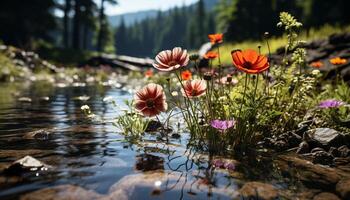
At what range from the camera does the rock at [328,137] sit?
3654 millimetres

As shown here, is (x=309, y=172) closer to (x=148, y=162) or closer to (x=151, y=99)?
(x=148, y=162)

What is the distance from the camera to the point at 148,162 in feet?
9.61

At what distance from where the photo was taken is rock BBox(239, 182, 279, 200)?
2293mm

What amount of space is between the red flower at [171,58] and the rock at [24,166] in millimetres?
1219

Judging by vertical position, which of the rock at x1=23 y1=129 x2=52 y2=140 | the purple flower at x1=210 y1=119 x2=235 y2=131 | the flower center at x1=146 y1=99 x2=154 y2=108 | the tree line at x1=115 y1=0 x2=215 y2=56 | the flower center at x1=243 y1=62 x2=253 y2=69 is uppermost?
the tree line at x1=115 y1=0 x2=215 y2=56

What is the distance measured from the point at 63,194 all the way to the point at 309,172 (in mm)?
1699

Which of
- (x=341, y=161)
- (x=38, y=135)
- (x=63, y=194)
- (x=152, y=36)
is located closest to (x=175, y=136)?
(x=38, y=135)

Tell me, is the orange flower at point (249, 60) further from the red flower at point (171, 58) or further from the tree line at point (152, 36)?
the tree line at point (152, 36)

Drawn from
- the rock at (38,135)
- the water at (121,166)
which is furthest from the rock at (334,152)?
the rock at (38,135)

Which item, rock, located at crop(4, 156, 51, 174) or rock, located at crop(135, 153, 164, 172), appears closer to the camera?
rock, located at crop(4, 156, 51, 174)

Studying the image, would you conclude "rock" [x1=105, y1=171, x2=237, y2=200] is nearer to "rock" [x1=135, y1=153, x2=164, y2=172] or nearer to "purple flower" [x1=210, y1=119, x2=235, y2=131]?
"rock" [x1=135, y1=153, x2=164, y2=172]

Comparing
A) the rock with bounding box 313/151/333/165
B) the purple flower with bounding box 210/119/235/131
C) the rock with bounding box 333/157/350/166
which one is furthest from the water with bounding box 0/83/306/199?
the rock with bounding box 333/157/350/166

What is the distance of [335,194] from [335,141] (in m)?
1.36

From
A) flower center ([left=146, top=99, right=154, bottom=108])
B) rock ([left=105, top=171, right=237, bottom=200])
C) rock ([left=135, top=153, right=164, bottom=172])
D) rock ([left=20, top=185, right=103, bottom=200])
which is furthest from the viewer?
flower center ([left=146, top=99, right=154, bottom=108])
